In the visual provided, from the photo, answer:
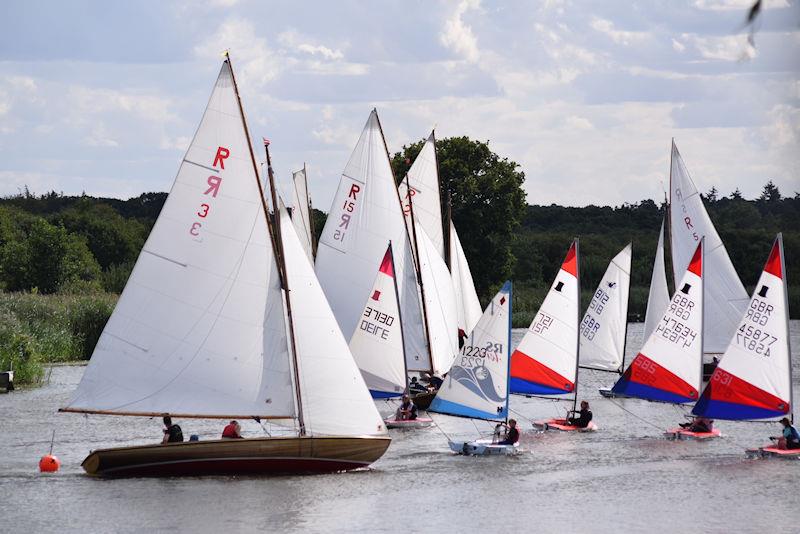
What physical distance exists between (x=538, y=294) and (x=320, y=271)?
52.9 meters

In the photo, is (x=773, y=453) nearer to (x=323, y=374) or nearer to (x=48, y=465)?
(x=323, y=374)

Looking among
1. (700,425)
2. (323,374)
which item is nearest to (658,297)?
(700,425)

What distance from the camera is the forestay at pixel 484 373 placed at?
38.0m

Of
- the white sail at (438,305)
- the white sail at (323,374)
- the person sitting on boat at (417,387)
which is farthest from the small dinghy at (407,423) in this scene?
the white sail at (323,374)

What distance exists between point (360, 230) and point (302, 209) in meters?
13.4

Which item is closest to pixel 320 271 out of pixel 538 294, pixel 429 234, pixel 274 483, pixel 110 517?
pixel 429 234

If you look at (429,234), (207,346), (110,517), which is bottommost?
(110,517)

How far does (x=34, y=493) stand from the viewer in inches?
1249

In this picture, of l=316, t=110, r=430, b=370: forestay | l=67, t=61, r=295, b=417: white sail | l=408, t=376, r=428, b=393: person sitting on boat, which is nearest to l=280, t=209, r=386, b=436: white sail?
l=67, t=61, r=295, b=417: white sail

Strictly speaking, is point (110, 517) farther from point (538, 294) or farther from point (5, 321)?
point (538, 294)

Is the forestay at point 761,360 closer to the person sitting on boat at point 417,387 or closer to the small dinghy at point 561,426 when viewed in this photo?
the small dinghy at point 561,426

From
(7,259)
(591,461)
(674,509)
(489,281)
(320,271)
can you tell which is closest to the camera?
(674,509)

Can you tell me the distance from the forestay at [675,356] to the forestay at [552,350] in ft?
6.40

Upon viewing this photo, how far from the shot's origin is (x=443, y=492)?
3262 cm
